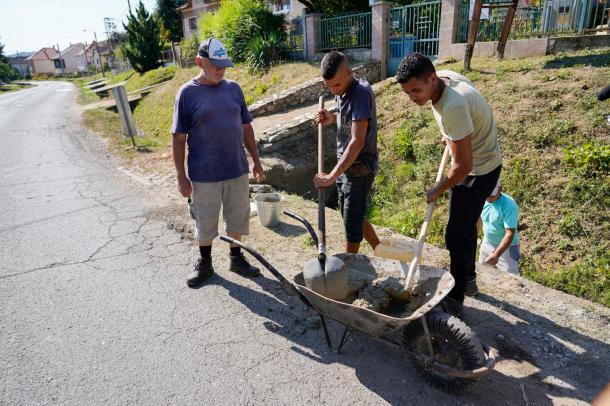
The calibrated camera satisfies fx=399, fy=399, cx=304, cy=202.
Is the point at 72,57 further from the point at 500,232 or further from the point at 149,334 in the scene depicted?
the point at 500,232

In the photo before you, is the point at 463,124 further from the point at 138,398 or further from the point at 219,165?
the point at 138,398

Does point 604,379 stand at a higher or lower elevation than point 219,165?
lower

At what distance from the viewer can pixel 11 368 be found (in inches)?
114

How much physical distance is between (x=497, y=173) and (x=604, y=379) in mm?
1514

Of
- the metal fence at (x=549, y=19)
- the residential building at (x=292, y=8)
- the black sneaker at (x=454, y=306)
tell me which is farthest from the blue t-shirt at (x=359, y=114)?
the residential building at (x=292, y=8)

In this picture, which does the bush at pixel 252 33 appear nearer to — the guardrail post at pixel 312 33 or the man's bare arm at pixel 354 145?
the guardrail post at pixel 312 33

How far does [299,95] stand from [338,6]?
7011mm

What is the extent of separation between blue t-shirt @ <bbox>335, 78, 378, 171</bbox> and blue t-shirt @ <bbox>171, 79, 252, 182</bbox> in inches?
38.1

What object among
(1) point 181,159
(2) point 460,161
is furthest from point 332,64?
(1) point 181,159

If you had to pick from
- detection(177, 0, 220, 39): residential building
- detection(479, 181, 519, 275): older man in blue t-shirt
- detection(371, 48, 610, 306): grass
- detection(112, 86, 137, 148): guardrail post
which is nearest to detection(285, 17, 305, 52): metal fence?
detection(112, 86, 137, 148): guardrail post

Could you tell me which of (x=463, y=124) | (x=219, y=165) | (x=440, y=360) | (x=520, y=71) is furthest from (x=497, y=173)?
(x=520, y=71)

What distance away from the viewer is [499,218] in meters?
4.02

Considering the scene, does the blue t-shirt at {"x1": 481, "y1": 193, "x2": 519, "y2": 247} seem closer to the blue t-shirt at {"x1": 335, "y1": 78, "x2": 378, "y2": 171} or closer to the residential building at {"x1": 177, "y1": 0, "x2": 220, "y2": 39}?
the blue t-shirt at {"x1": 335, "y1": 78, "x2": 378, "y2": 171}

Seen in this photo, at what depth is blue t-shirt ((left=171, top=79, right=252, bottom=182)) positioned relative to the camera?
135 inches
